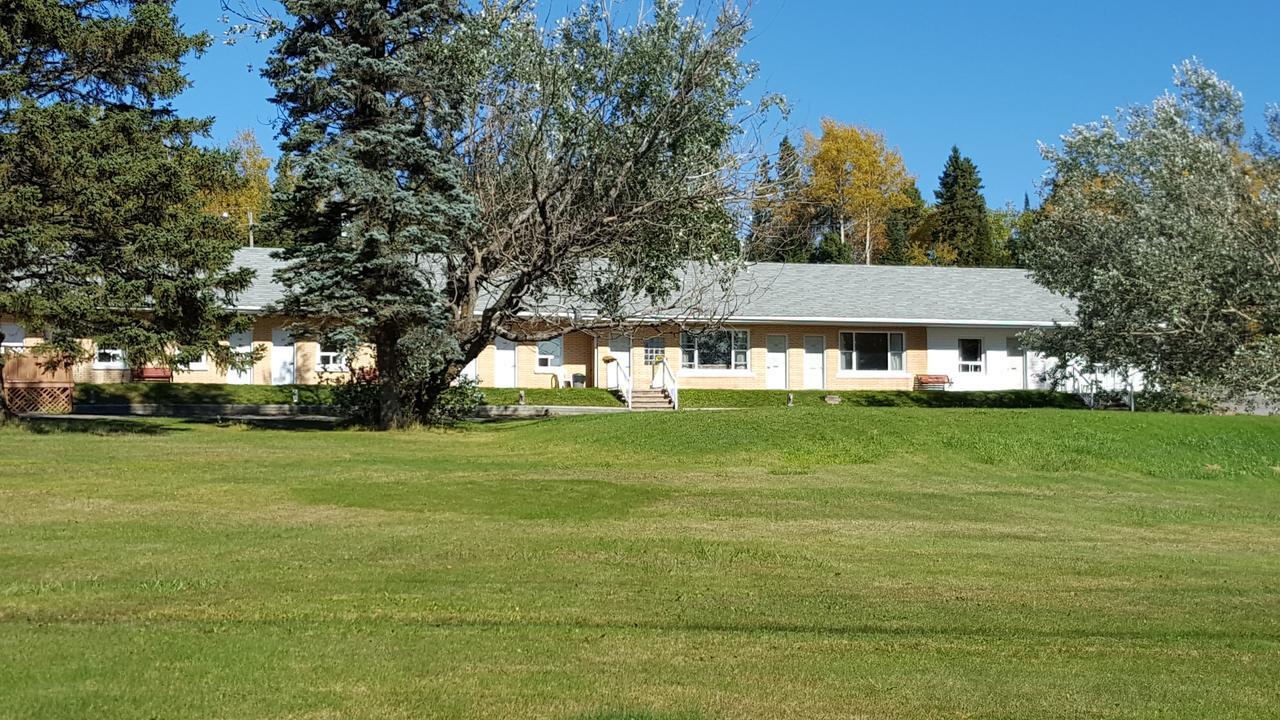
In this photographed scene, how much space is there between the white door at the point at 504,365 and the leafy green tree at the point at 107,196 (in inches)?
618

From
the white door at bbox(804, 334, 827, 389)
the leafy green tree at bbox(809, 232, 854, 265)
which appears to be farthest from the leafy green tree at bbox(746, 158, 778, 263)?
the leafy green tree at bbox(809, 232, 854, 265)

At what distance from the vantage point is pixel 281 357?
37.4m

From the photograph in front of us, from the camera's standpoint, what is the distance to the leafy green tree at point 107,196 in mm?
20859

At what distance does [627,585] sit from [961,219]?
212 ft

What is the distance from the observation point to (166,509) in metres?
12.8

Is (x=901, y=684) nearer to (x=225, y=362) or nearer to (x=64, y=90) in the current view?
(x=225, y=362)

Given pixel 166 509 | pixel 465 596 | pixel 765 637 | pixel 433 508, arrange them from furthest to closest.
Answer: pixel 433 508 → pixel 166 509 → pixel 465 596 → pixel 765 637

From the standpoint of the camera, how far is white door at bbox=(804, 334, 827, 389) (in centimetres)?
4081

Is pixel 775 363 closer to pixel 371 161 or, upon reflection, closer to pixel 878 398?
pixel 878 398

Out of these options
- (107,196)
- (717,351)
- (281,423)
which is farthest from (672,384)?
(107,196)

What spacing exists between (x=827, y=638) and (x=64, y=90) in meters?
20.9

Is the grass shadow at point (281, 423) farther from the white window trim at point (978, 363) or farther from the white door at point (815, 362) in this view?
the white window trim at point (978, 363)

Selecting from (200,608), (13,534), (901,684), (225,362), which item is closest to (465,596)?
(200,608)

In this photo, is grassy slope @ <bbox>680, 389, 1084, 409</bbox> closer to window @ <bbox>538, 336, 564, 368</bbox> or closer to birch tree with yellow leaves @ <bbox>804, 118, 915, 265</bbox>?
window @ <bbox>538, 336, 564, 368</bbox>
